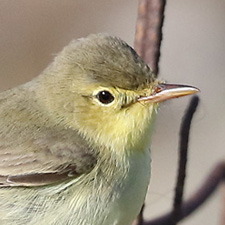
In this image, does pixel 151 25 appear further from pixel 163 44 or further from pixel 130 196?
pixel 163 44

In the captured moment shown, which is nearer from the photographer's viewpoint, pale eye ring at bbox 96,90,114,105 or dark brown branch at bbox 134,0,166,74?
dark brown branch at bbox 134,0,166,74

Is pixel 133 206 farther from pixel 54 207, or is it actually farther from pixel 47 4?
pixel 47 4

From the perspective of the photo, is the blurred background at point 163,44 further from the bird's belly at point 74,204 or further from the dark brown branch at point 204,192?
the dark brown branch at point 204,192

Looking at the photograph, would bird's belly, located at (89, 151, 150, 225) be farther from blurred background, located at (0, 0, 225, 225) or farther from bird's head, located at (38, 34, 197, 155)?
blurred background, located at (0, 0, 225, 225)

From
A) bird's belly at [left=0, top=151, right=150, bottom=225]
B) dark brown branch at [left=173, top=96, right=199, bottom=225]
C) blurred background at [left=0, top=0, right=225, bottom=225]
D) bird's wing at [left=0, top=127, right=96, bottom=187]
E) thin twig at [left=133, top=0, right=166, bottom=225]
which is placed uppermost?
thin twig at [left=133, top=0, right=166, bottom=225]

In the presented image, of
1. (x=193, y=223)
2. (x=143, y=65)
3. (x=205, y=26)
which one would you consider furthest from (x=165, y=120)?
(x=143, y=65)

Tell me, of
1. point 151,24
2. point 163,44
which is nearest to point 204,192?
point 151,24

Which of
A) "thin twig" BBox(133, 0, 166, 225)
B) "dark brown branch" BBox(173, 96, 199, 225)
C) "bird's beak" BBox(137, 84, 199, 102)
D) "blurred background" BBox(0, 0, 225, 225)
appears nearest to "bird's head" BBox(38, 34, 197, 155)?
"bird's beak" BBox(137, 84, 199, 102)

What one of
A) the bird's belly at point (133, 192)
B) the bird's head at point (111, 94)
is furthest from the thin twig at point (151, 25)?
the bird's belly at point (133, 192)
